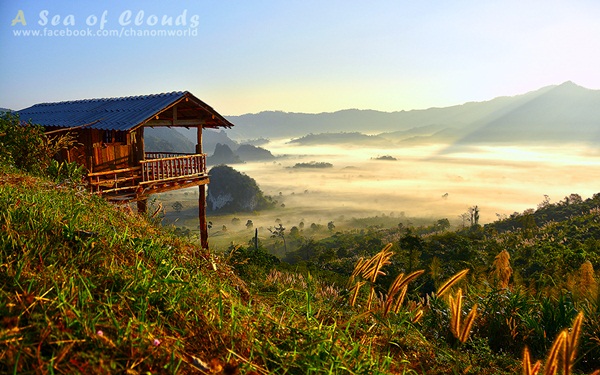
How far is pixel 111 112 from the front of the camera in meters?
16.8

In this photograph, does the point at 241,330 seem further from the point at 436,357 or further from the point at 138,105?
the point at 138,105

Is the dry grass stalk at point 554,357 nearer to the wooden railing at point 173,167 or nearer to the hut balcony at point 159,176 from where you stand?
the hut balcony at point 159,176

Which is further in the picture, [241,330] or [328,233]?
[328,233]

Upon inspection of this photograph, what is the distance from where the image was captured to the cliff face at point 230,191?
151625 millimetres

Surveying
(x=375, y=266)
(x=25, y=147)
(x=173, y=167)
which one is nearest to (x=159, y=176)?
(x=173, y=167)

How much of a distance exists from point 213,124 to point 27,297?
→ 16492mm

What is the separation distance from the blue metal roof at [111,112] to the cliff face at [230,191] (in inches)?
5156

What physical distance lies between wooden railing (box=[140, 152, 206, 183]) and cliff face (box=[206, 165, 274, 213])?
136 metres

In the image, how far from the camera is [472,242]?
23047 millimetres

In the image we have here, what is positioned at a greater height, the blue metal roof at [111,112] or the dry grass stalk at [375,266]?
the blue metal roof at [111,112]

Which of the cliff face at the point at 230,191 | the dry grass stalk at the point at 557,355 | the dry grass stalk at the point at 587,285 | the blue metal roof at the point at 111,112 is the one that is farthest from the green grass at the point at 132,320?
the cliff face at the point at 230,191

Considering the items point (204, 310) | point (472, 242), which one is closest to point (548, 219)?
point (472, 242)

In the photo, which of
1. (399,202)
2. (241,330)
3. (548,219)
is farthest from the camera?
(399,202)

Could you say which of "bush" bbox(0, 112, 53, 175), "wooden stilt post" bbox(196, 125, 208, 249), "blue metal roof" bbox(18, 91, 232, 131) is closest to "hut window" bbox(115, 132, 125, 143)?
"blue metal roof" bbox(18, 91, 232, 131)
